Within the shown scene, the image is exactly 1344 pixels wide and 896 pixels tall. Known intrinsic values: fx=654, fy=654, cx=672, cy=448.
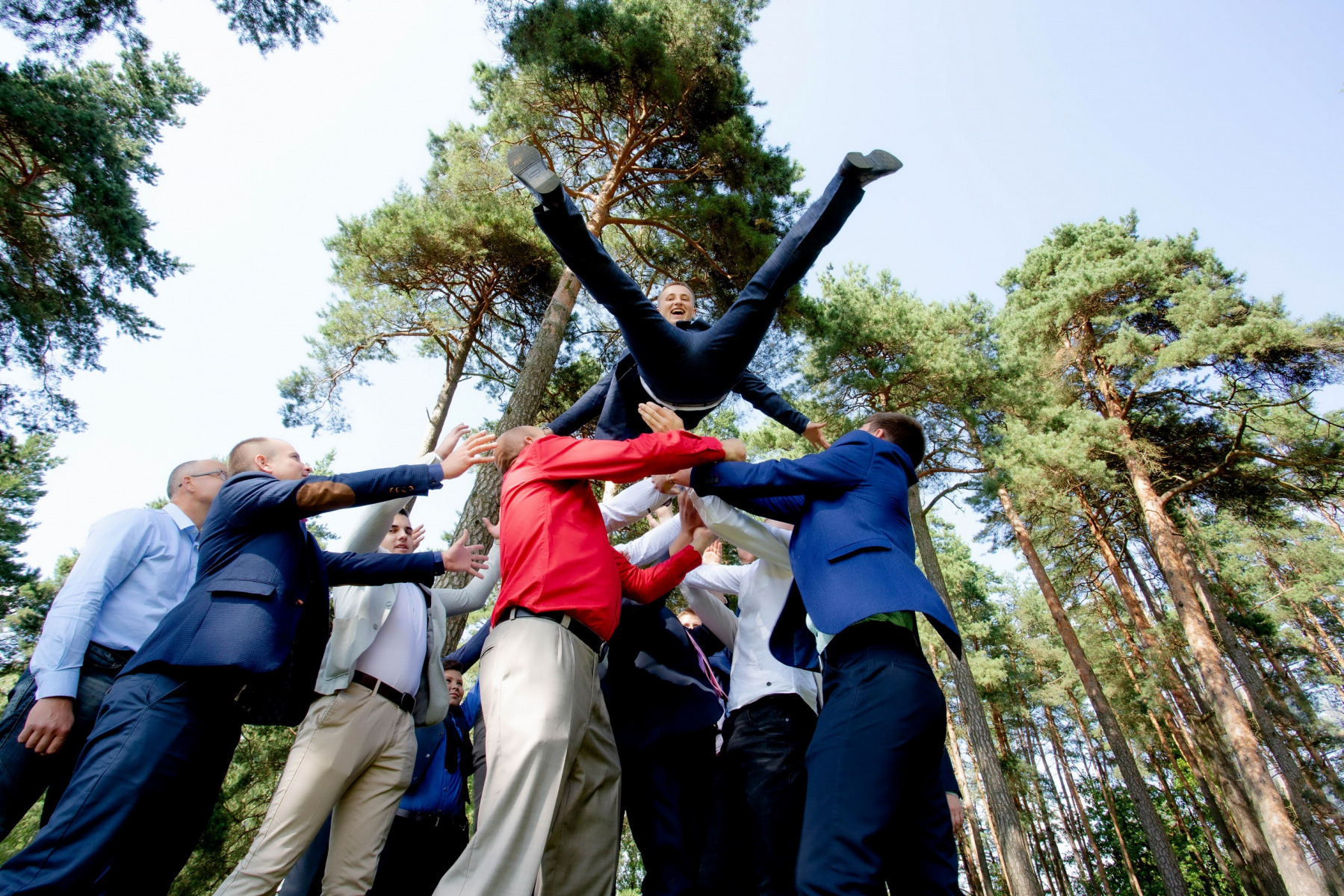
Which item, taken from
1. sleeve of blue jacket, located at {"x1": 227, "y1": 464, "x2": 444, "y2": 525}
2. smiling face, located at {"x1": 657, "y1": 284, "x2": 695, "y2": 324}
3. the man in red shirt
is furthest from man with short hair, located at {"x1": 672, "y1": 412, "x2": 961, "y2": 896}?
smiling face, located at {"x1": 657, "y1": 284, "x2": 695, "y2": 324}

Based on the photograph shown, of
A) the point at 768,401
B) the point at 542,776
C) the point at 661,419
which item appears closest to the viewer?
the point at 542,776

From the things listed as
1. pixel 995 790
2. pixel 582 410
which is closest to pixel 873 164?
pixel 582 410

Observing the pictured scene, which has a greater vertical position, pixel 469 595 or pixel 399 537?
pixel 399 537

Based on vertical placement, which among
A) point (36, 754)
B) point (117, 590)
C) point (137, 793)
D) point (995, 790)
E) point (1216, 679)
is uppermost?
point (1216, 679)

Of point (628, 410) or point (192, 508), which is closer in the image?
point (192, 508)

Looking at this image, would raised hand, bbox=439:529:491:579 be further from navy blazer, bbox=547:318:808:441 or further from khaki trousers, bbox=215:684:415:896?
navy blazer, bbox=547:318:808:441

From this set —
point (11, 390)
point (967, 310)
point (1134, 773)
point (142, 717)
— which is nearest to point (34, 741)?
point (142, 717)

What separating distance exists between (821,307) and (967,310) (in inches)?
203

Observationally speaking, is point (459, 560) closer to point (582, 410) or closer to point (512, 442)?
point (512, 442)

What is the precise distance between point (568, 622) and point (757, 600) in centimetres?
112

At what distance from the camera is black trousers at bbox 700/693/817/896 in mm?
2289

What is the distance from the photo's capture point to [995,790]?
361 inches

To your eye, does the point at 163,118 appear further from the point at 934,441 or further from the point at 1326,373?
the point at 1326,373

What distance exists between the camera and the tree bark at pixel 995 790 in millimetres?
8614
